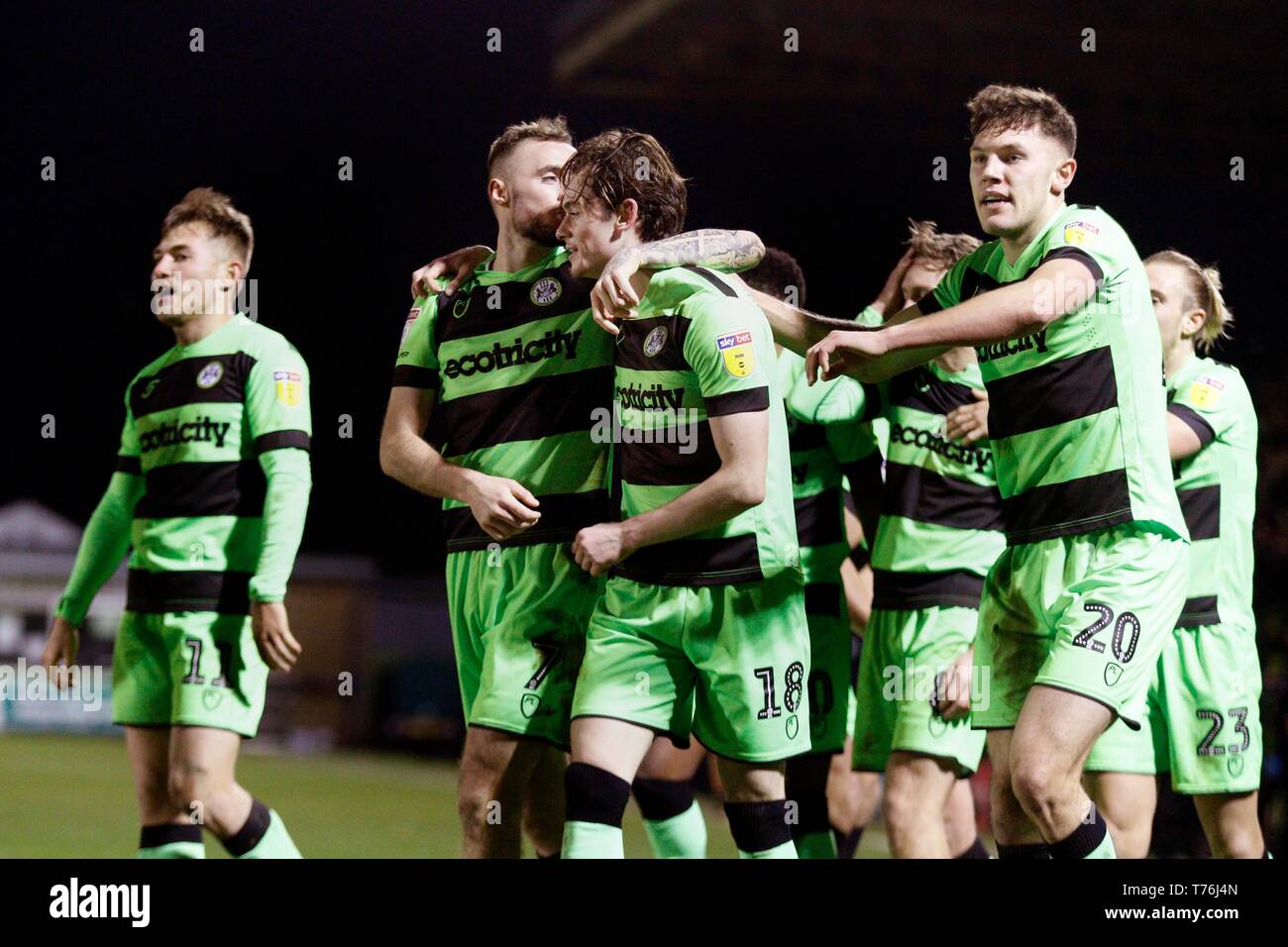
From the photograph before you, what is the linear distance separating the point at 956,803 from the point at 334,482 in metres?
13.6

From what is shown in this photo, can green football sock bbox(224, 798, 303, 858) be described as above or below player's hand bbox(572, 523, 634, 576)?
below

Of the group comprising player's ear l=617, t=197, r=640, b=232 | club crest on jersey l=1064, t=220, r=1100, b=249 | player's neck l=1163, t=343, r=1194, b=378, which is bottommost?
player's neck l=1163, t=343, r=1194, b=378

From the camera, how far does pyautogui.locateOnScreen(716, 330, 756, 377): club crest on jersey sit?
333 centimetres

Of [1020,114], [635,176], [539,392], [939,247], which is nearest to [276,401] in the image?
[539,392]

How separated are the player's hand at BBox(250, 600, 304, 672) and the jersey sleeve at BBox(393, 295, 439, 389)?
0.86m

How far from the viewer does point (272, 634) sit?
4.33 metres

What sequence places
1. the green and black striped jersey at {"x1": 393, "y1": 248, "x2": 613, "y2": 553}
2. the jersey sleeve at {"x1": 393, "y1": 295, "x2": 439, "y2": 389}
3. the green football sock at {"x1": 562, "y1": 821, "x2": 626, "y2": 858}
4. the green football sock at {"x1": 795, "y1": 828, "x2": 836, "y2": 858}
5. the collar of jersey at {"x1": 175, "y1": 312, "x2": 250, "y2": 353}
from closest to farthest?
the green football sock at {"x1": 562, "y1": 821, "x2": 626, "y2": 858} → the green and black striped jersey at {"x1": 393, "y1": 248, "x2": 613, "y2": 553} → the jersey sleeve at {"x1": 393, "y1": 295, "x2": 439, "y2": 389} → the green football sock at {"x1": 795, "y1": 828, "x2": 836, "y2": 858} → the collar of jersey at {"x1": 175, "y1": 312, "x2": 250, "y2": 353}

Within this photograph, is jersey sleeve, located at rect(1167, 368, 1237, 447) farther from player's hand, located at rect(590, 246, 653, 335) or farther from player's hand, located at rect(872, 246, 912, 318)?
player's hand, located at rect(590, 246, 653, 335)

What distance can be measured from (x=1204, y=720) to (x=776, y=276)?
1781mm

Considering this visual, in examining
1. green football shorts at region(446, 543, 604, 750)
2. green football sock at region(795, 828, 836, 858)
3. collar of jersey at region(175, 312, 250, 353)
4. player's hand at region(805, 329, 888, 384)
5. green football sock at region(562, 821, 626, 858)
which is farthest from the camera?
collar of jersey at region(175, 312, 250, 353)

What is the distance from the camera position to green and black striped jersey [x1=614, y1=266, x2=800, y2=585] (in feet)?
11.0

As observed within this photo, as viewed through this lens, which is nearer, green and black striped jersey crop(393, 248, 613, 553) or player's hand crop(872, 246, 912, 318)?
green and black striped jersey crop(393, 248, 613, 553)

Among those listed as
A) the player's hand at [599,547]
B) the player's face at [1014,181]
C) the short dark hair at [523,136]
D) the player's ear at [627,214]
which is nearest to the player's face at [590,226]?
the player's ear at [627,214]

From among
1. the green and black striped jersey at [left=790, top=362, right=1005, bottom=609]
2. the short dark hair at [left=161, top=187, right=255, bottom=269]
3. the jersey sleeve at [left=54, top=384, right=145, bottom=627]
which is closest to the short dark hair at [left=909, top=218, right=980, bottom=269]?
the green and black striped jersey at [left=790, top=362, right=1005, bottom=609]
